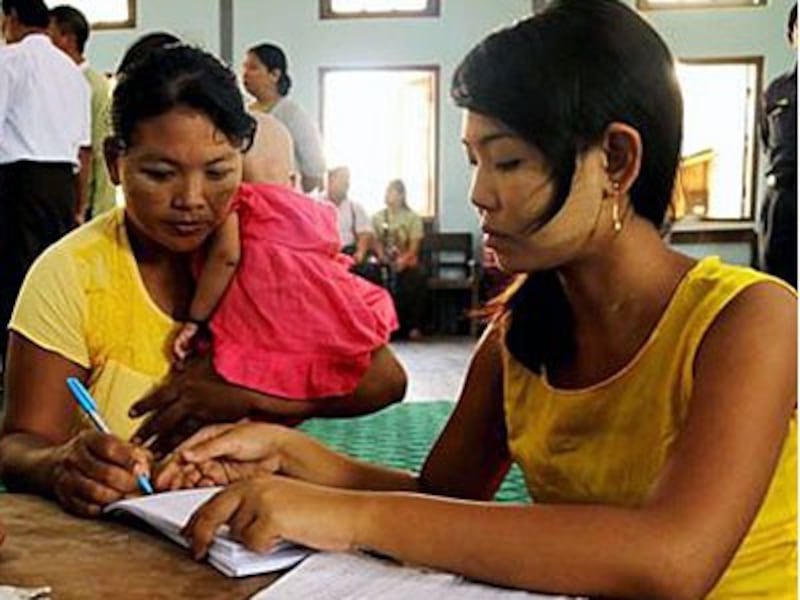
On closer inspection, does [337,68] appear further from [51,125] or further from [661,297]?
[661,297]

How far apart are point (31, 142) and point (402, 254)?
435cm

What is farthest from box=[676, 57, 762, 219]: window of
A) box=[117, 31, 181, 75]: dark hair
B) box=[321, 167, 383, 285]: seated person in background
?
box=[117, 31, 181, 75]: dark hair

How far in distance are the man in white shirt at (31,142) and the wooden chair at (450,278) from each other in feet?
14.4

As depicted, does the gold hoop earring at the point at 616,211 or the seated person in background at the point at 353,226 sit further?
the seated person in background at the point at 353,226

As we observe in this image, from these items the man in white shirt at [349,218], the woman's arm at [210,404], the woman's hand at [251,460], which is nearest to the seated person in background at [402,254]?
the man in white shirt at [349,218]

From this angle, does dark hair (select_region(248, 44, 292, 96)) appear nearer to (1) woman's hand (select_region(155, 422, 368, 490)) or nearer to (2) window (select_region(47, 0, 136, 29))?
(1) woman's hand (select_region(155, 422, 368, 490))

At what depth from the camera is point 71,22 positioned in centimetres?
463

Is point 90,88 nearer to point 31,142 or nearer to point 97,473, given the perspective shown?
point 31,142

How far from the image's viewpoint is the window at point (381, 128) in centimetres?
882

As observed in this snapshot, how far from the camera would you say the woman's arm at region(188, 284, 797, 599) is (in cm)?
80

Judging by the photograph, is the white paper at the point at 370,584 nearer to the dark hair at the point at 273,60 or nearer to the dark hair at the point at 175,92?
the dark hair at the point at 175,92

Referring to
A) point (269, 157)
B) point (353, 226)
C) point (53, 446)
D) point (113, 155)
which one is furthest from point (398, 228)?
point (53, 446)

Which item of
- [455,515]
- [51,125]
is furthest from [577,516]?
[51,125]

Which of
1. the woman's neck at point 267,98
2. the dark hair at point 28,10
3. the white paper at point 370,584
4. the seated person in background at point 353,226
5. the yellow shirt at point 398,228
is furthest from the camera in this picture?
the yellow shirt at point 398,228
